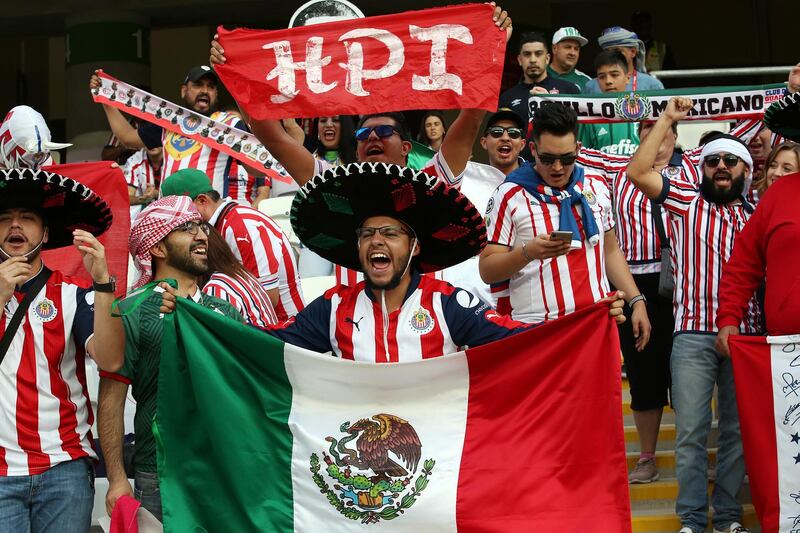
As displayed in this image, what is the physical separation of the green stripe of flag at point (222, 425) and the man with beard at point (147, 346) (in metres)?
0.19

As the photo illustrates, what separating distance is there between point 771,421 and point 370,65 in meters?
2.68

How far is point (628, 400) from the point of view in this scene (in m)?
8.98

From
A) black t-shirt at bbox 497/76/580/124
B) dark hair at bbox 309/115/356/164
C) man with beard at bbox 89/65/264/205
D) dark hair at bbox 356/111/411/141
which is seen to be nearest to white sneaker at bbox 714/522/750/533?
dark hair at bbox 356/111/411/141

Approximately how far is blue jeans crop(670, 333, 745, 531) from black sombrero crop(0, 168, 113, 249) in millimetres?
3280

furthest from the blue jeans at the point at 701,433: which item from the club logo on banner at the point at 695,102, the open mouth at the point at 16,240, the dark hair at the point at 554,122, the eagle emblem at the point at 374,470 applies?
the open mouth at the point at 16,240

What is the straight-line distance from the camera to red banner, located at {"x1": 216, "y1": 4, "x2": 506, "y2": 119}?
264 inches

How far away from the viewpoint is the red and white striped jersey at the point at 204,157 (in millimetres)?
10180

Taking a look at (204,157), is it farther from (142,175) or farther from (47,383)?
(47,383)

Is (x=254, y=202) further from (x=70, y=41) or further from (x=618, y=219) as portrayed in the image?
(x=70, y=41)

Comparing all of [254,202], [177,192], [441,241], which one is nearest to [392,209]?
[441,241]

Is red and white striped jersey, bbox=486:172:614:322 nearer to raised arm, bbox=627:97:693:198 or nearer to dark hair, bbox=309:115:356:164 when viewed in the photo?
raised arm, bbox=627:97:693:198

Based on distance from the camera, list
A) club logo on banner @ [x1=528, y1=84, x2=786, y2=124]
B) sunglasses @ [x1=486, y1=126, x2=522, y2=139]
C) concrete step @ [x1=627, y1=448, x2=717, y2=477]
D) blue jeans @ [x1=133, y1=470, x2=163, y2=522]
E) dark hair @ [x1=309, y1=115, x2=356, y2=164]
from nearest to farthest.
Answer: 1. blue jeans @ [x1=133, y1=470, x2=163, y2=522]
2. concrete step @ [x1=627, y1=448, x2=717, y2=477]
3. club logo on banner @ [x1=528, y1=84, x2=786, y2=124]
4. sunglasses @ [x1=486, y1=126, x2=522, y2=139]
5. dark hair @ [x1=309, y1=115, x2=356, y2=164]

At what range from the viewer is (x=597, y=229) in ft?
22.5

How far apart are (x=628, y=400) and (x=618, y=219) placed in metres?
1.24
